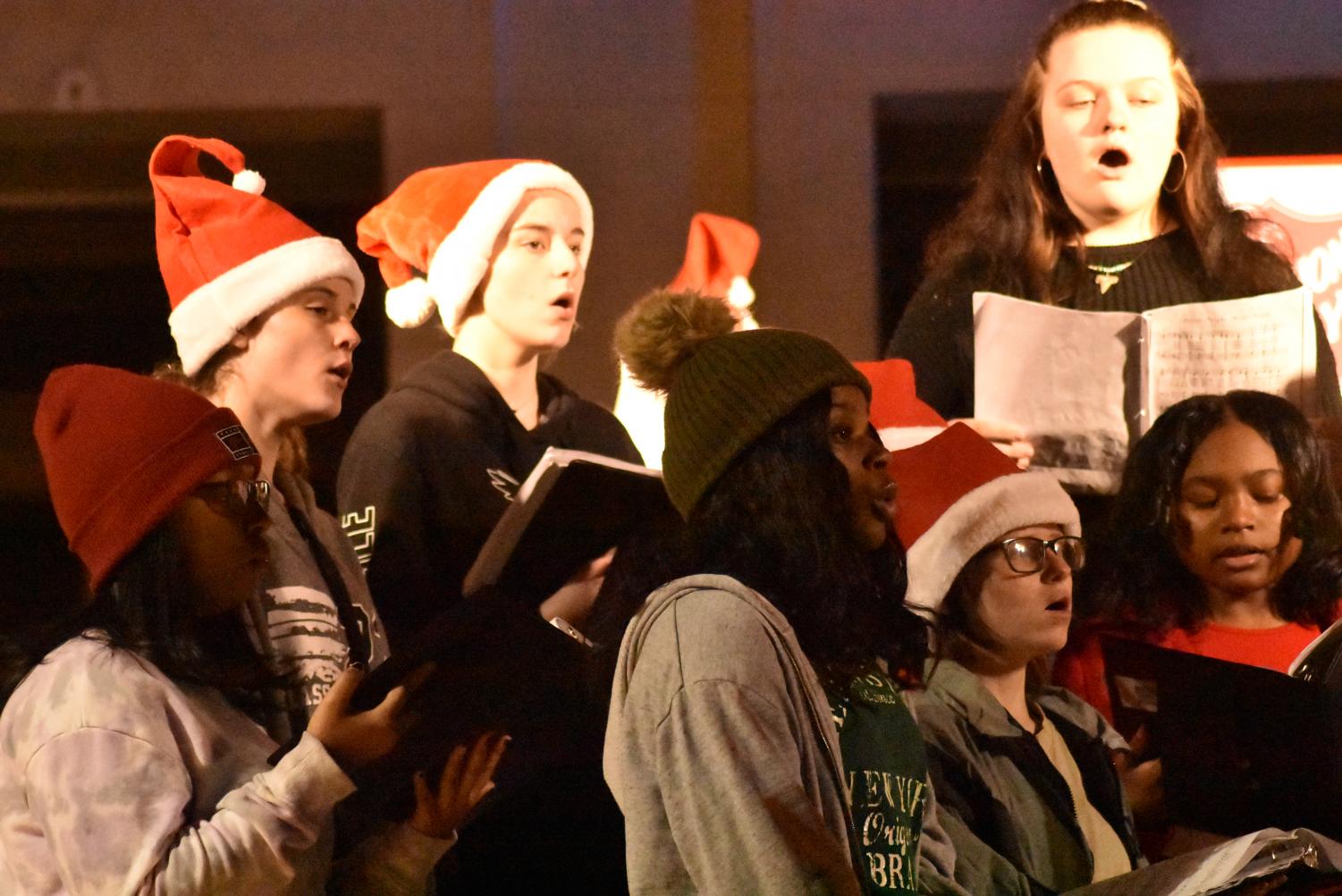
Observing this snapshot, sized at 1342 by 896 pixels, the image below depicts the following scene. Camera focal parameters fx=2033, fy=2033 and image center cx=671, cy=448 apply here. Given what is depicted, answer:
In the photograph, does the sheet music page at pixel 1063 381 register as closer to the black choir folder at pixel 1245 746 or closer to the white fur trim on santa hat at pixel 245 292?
the black choir folder at pixel 1245 746

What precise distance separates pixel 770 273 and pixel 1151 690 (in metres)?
2.15

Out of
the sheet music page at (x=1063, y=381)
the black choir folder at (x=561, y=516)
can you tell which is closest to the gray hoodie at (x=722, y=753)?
the black choir folder at (x=561, y=516)

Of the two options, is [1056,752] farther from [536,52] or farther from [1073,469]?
[536,52]

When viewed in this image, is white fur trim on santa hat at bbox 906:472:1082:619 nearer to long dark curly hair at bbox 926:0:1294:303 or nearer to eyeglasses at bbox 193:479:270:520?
long dark curly hair at bbox 926:0:1294:303

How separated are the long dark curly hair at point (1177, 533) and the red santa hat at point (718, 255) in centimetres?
126

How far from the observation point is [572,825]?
290cm

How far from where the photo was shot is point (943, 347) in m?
3.42

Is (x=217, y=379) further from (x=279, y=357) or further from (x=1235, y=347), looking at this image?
(x=1235, y=347)

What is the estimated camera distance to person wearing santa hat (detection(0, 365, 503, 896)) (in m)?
2.10

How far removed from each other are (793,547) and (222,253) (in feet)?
4.23

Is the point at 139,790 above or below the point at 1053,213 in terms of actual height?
below

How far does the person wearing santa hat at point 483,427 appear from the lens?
2.89m

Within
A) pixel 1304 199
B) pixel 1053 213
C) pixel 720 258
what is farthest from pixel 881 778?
pixel 1304 199

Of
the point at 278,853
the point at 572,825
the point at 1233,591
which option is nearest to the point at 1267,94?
the point at 1233,591
